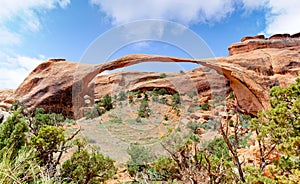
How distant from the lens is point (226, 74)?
959 cm

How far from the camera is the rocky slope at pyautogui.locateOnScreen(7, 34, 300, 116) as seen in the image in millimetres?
8553

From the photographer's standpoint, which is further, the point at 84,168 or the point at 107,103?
the point at 107,103

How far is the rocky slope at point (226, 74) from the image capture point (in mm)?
8553

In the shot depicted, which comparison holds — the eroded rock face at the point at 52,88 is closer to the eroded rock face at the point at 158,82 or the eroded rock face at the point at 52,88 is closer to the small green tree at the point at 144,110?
the eroded rock face at the point at 158,82

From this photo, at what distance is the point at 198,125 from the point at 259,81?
341 centimetres

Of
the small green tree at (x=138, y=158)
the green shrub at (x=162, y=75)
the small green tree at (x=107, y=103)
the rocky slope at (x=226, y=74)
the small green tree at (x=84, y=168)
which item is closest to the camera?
the small green tree at (x=84, y=168)

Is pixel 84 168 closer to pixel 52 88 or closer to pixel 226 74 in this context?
pixel 226 74

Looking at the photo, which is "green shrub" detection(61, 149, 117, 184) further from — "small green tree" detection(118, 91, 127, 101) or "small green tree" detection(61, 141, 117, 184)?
"small green tree" detection(118, 91, 127, 101)

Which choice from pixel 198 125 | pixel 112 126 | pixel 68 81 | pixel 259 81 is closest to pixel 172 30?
pixel 259 81

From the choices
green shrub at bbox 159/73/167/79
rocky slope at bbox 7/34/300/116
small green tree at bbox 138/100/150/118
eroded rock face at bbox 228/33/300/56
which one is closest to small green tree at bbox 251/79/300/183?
rocky slope at bbox 7/34/300/116

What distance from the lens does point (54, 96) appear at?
12141 mm

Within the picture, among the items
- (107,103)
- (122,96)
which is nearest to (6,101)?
(107,103)

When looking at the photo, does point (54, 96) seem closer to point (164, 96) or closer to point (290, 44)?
point (164, 96)

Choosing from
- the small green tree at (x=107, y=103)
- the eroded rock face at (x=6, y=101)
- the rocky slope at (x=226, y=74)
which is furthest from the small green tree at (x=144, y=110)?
the eroded rock face at (x=6, y=101)
